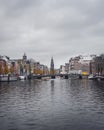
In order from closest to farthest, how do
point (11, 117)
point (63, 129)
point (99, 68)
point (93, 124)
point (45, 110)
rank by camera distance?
point (63, 129) → point (93, 124) → point (11, 117) → point (45, 110) → point (99, 68)

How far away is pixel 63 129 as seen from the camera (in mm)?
21953

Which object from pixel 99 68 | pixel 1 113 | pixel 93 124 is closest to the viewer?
pixel 93 124

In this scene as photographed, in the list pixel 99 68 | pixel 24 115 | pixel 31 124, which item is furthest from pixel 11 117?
pixel 99 68

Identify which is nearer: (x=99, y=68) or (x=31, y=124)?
(x=31, y=124)

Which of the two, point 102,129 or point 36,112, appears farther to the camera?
point 36,112

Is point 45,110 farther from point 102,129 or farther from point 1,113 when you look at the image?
point 102,129

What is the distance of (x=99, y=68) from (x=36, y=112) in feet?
550

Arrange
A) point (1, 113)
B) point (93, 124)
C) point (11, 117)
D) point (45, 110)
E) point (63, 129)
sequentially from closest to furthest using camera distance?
point (63, 129), point (93, 124), point (11, 117), point (1, 113), point (45, 110)

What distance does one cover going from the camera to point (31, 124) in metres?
23.8

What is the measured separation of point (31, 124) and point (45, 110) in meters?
7.28

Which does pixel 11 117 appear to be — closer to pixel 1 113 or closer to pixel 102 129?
pixel 1 113

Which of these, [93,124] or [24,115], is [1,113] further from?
[93,124]

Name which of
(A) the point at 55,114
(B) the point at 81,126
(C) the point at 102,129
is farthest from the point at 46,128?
(A) the point at 55,114

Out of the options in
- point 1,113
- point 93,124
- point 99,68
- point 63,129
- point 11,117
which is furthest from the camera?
point 99,68
